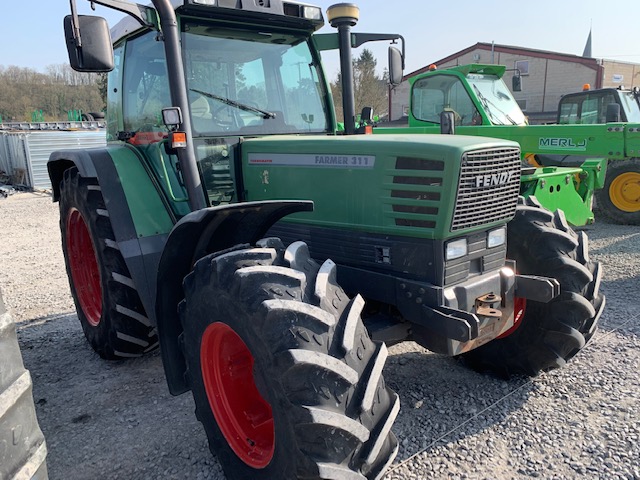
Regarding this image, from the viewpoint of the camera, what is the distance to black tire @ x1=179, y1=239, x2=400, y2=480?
186 centimetres

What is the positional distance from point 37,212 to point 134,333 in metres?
8.90

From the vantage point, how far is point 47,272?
6285 mm

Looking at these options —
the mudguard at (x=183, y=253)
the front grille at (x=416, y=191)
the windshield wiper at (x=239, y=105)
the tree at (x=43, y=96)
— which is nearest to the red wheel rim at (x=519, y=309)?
the front grille at (x=416, y=191)

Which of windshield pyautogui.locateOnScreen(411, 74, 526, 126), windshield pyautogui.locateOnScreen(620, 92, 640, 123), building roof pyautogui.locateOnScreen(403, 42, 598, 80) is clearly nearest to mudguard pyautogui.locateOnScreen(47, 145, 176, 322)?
windshield pyautogui.locateOnScreen(411, 74, 526, 126)

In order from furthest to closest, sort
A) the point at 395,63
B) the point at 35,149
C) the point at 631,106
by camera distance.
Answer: the point at 35,149
the point at 631,106
the point at 395,63

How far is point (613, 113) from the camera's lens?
27.1 ft

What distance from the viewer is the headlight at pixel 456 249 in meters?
2.39

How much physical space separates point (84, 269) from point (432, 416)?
2774mm

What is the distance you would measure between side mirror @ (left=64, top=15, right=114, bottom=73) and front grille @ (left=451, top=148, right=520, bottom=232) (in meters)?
1.70

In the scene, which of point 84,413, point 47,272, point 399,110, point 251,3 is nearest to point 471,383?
point 84,413

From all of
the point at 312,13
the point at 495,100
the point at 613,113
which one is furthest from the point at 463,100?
the point at 312,13

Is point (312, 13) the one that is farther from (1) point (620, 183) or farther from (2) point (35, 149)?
(2) point (35, 149)

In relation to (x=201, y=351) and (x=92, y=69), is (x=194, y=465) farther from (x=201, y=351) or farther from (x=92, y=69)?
(x=92, y=69)

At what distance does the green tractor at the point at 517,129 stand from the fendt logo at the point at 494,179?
499 cm
